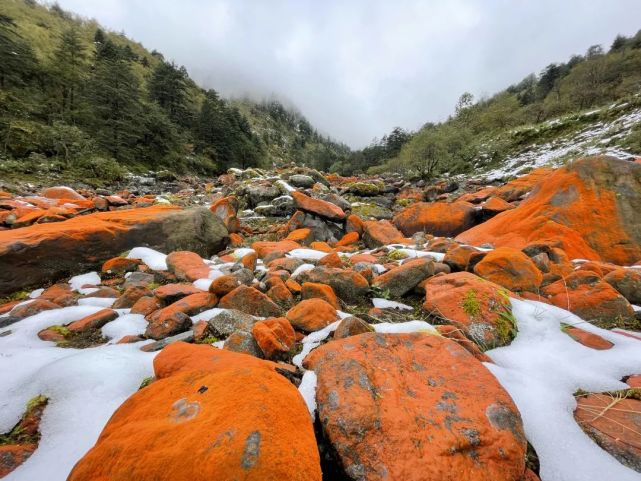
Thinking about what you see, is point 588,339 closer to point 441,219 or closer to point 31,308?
point 31,308

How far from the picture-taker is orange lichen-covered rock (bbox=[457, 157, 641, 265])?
4.98m

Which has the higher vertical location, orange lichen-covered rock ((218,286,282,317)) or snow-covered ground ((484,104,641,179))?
snow-covered ground ((484,104,641,179))

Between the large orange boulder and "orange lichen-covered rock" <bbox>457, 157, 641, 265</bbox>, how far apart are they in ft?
20.6

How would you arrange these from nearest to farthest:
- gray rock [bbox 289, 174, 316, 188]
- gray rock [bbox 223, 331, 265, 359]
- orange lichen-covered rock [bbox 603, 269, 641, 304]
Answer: gray rock [bbox 223, 331, 265, 359], orange lichen-covered rock [bbox 603, 269, 641, 304], gray rock [bbox 289, 174, 316, 188]

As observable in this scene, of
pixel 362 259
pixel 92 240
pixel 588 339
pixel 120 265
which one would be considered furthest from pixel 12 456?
pixel 362 259

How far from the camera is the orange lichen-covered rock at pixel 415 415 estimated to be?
4.03 ft

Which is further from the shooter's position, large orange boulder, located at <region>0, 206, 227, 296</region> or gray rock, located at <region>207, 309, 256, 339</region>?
large orange boulder, located at <region>0, 206, 227, 296</region>

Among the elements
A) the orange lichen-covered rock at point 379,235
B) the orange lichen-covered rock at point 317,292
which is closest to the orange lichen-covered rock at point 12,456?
the orange lichen-covered rock at point 317,292

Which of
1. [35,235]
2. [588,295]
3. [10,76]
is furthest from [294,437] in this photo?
[10,76]

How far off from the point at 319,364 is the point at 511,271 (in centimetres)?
299

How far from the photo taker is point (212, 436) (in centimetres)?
106

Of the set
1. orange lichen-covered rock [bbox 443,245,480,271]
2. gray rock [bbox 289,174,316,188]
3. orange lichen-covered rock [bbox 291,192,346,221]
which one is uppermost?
gray rock [bbox 289,174,316,188]

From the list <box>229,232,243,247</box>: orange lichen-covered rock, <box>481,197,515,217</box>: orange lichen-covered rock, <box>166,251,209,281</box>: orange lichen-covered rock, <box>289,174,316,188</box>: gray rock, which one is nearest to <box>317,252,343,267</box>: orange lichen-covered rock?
<box>166,251,209,281</box>: orange lichen-covered rock

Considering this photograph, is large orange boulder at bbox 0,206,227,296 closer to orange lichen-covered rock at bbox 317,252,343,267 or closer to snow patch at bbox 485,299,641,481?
orange lichen-covered rock at bbox 317,252,343,267
